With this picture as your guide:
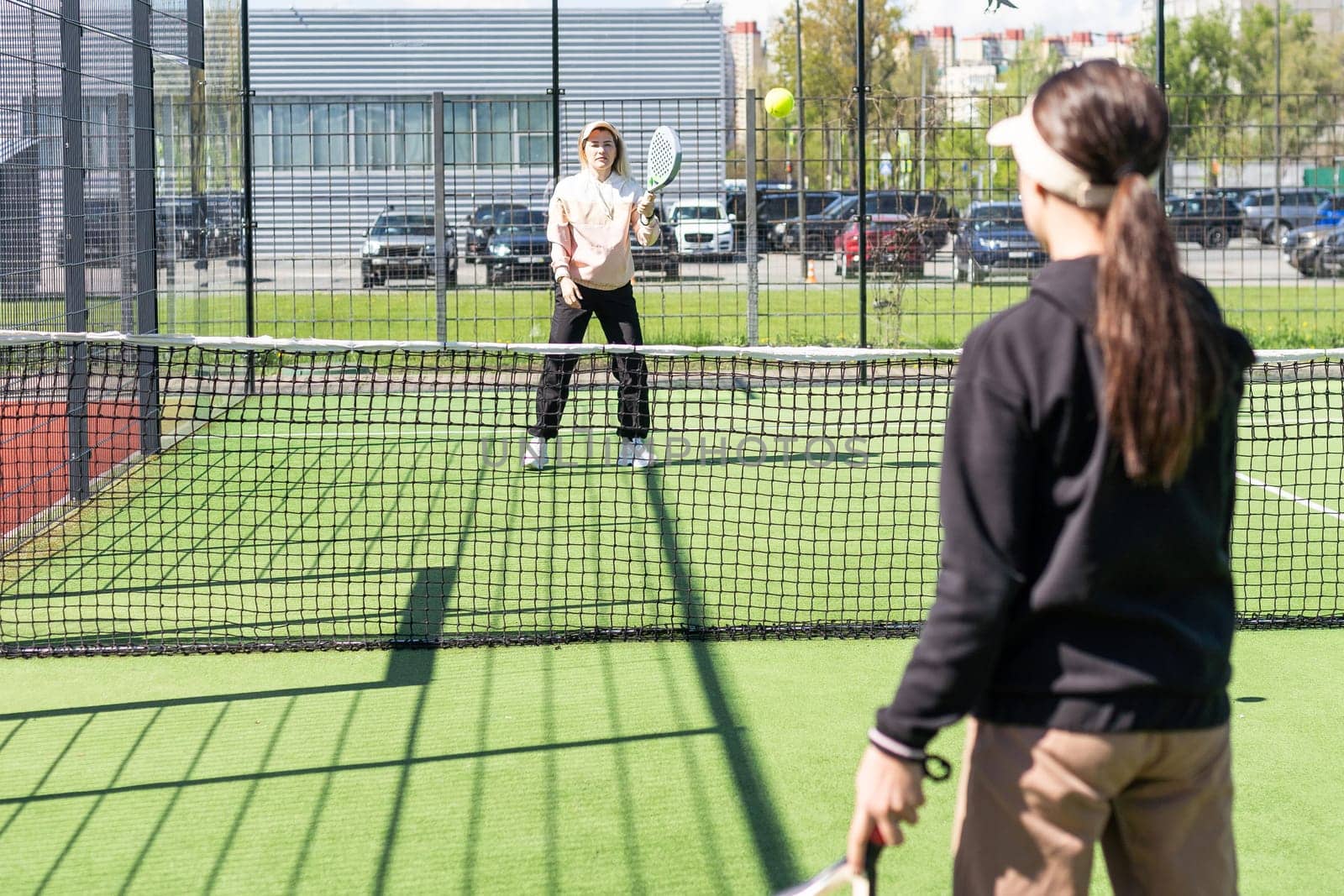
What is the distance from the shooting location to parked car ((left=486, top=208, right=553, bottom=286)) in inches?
559

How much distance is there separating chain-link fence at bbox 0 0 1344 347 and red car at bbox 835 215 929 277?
3cm

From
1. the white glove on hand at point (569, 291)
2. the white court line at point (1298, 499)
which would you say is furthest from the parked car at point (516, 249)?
the white court line at point (1298, 499)

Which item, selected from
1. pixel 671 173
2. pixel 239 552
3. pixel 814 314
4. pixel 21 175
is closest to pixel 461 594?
pixel 239 552

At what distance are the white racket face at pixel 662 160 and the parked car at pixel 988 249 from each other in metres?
5.95

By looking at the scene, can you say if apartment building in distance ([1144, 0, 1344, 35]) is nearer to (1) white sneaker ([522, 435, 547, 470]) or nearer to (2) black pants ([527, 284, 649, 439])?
(2) black pants ([527, 284, 649, 439])

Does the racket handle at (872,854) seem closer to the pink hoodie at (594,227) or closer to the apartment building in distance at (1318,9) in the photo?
the pink hoodie at (594,227)

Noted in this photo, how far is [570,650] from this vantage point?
5449mm

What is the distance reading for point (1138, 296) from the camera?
6.45 ft

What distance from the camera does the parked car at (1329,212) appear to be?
19.2 meters

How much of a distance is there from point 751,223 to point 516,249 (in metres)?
2.90

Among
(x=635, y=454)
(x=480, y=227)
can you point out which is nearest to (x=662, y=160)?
(x=635, y=454)

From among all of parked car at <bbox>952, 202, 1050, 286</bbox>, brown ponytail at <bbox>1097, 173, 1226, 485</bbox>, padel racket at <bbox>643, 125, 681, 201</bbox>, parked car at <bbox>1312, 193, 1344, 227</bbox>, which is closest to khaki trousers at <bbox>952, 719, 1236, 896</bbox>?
brown ponytail at <bbox>1097, 173, 1226, 485</bbox>

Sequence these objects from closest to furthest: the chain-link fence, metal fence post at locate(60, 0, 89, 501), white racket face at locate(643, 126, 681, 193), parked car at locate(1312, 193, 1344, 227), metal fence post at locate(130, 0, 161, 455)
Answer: metal fence post at locate(60, 0, 89, 501)
white racket face at locate(643, 126, 681, 193)
metal fence post at locate(130, 0, 161, 455)
the chain-link fence
parked car at locate(1312, 193, 1344, 227)

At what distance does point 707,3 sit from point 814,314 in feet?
57.2
